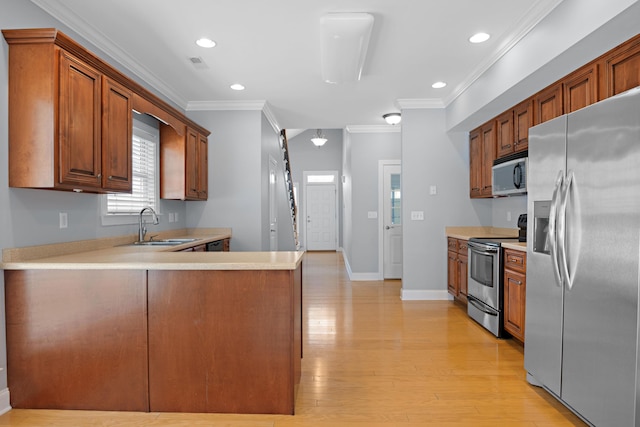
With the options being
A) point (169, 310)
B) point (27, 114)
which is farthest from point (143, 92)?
point (169, 310)

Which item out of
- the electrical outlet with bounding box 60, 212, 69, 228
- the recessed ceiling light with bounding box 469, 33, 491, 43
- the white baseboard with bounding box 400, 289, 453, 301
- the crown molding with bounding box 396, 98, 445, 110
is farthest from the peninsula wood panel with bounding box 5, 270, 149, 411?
the crown molding with bounding box 396, 98, 445, 110

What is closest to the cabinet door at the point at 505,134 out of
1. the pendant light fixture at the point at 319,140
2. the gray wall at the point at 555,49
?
the gray wall at the point at 555,49

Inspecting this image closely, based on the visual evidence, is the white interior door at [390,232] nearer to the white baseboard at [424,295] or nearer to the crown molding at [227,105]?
the white baseboard at [424,295]

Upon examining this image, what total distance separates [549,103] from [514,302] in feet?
5.68

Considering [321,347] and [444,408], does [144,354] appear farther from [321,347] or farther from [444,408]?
[444,408]

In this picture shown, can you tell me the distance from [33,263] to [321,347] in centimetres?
222

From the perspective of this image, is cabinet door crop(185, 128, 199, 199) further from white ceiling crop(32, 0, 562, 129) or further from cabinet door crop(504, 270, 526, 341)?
cabinet door crop(504, 270, 526, 341)

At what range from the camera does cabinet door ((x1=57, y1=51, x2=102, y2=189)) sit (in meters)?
2.33

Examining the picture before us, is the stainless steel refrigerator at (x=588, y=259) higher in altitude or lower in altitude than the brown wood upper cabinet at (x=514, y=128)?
lower

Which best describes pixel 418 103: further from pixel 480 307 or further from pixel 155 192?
pixel 155 192

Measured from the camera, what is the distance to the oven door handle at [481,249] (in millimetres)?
3713

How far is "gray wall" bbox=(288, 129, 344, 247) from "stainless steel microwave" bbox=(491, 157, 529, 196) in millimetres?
7386

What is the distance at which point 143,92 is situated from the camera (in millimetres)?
3320

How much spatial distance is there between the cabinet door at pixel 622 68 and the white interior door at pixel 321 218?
907cm
